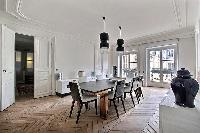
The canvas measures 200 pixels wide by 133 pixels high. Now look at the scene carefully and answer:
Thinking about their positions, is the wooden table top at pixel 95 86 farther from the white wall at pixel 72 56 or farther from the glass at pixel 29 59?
the glass at pixel 29 59

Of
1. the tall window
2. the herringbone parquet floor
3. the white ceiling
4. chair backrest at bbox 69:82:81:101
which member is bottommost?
the herringbone parquet floor

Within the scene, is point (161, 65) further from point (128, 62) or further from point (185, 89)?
point (185, 89)

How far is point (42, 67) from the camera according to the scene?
5723 millimetres

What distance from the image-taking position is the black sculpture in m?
1.86

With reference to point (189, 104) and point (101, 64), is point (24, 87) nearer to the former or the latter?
point (101, 64)

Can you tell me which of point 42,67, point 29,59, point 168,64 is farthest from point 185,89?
point 29,59

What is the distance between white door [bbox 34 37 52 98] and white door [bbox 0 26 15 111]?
920mm

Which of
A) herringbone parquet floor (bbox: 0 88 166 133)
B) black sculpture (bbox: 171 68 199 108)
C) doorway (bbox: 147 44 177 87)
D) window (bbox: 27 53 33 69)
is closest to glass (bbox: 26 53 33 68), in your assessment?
window (bbox: 27 53 33 69)

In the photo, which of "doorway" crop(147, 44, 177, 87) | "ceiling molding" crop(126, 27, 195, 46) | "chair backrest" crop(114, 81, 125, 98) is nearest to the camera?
"chair backrest" crop(114, 81, 125, 98)

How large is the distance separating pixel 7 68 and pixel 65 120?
228 centimetres

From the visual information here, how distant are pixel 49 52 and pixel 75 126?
3573 mm

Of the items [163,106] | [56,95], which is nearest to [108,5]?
[163,106]

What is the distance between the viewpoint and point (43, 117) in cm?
359

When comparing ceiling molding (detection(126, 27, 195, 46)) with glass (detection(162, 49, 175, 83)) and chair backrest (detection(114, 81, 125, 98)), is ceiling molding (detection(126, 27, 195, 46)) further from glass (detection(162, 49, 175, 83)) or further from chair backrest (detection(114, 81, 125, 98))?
chair backrest (detection(114, 81, 125, 98))
